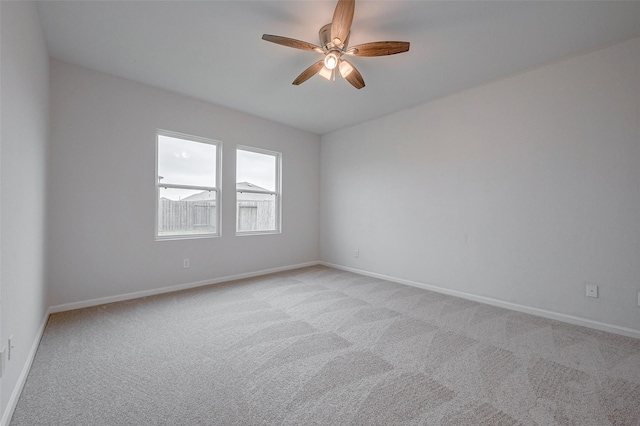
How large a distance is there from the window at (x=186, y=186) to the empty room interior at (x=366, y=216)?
28mm

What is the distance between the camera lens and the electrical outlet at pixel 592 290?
8.55 ft

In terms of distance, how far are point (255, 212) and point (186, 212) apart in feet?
3.69

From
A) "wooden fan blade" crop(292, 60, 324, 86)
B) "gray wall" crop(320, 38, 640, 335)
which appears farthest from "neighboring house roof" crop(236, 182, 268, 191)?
"wooden fan blade" crop(292, 60, 324, 86)

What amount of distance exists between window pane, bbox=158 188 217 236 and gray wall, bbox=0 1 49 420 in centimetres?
127

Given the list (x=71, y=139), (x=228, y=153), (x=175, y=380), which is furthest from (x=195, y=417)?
(x=228, y=153)

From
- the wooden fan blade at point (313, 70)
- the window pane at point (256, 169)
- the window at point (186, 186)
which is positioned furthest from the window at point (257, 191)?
the wooden fan blade at point (313, 70)

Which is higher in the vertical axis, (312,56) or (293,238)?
(312,56)

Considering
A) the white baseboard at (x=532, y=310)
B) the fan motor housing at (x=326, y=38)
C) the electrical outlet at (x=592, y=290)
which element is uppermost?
the fan motor housing at (x=326, y=38)

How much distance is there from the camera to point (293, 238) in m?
5.12

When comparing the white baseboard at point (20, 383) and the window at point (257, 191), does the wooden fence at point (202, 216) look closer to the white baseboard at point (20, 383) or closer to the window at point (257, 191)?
the window at point (257, 191)

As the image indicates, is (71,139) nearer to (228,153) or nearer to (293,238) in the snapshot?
(228,153)

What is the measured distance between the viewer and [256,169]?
15.4 ft

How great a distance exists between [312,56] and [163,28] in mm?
1363

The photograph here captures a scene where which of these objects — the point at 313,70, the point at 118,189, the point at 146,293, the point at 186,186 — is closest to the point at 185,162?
the point at 186,186
